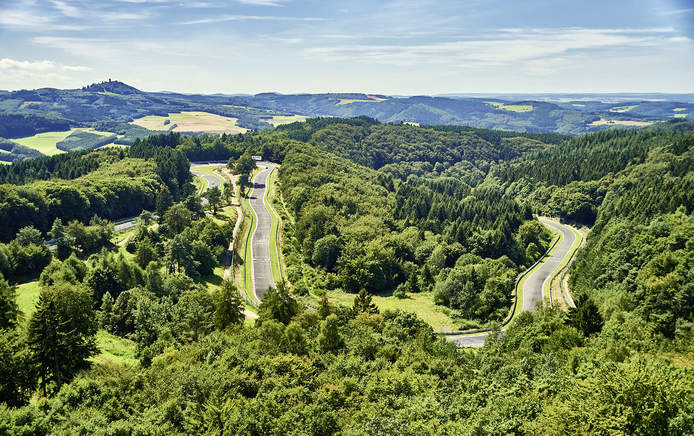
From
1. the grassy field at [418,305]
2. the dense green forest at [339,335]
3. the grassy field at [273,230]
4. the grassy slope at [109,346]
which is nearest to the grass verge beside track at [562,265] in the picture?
the dense green forest at [339,335]

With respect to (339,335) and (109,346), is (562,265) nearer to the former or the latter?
(339,335)

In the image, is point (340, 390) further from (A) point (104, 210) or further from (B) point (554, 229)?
(B) point (554, 229)

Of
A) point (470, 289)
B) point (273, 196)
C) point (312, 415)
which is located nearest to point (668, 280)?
point (470, 289)

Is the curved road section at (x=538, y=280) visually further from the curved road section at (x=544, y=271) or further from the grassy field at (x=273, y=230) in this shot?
the grassy field at (x=273, y=230)

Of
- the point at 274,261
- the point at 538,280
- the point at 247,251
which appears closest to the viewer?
the point at 274,261

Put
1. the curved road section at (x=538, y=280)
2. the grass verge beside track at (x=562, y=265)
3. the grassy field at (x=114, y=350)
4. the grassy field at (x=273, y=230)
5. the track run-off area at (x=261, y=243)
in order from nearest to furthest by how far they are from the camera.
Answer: the grassy field at (x=114, y=350)
the curved road section at (x=538, y=280)
the track run-off area at (x=261, y=243)
the grass verge beside track at (x=562, y=265)
the grassy field at (x=273, y=230)

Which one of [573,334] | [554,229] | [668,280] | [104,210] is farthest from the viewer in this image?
[554,229]

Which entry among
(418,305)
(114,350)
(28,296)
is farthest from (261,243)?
(114,350)
